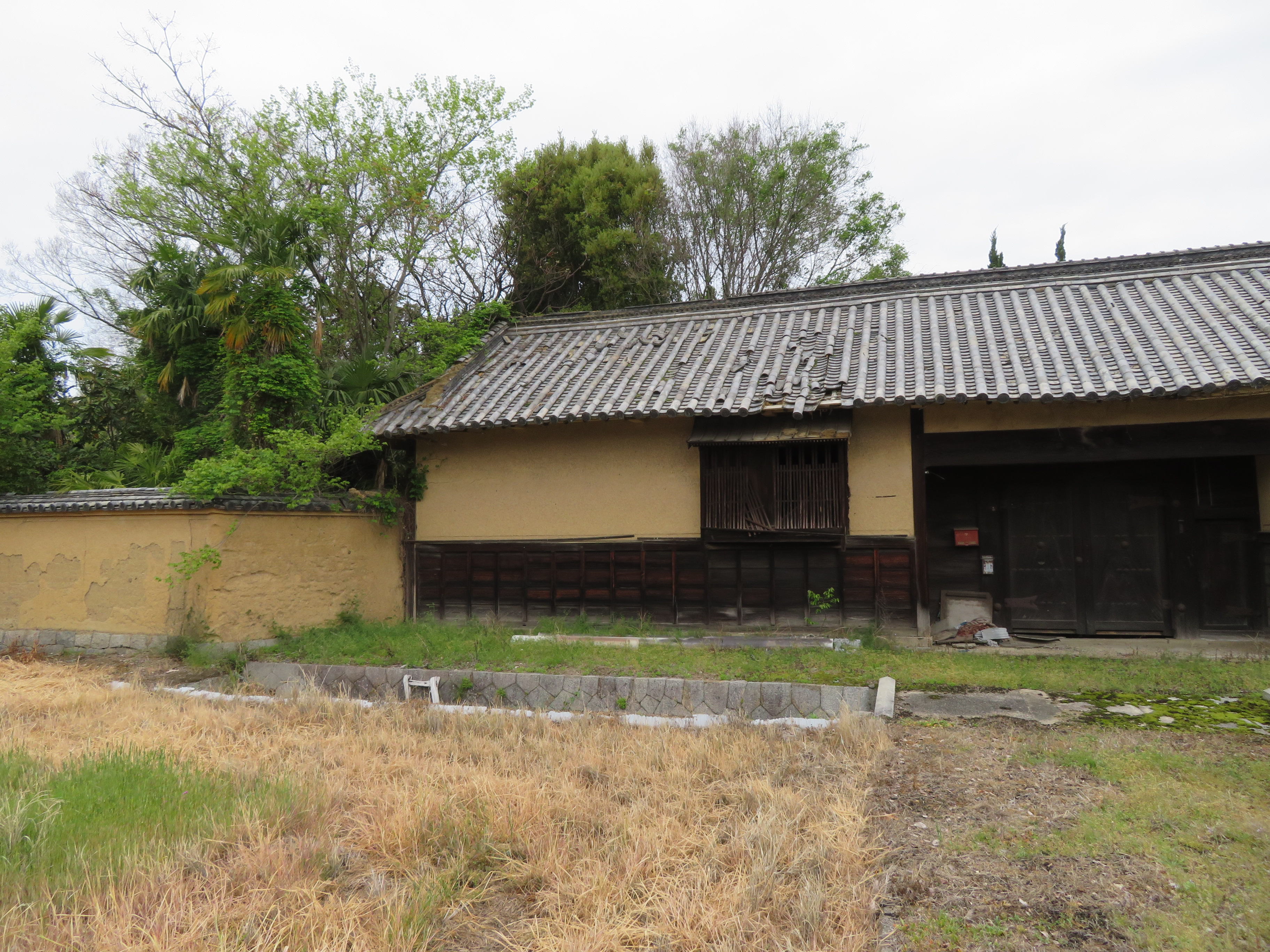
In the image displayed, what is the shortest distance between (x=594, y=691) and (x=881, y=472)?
15.5 feet

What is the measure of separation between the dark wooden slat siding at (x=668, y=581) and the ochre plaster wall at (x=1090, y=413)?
66.3 inches

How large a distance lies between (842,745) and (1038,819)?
1631 millimetres

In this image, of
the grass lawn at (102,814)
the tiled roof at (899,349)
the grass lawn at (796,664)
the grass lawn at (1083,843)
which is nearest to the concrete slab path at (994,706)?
the grass lawn at (796,664)

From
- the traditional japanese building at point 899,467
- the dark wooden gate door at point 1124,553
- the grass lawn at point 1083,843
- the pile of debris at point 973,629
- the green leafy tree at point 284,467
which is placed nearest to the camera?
the grass lawn at point 1083,843

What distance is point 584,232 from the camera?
2023 cm

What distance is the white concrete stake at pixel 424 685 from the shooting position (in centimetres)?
796

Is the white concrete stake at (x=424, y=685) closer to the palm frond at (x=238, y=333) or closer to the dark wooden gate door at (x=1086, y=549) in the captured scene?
the palm frond at (x=238, y=333)

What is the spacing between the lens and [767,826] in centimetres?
388

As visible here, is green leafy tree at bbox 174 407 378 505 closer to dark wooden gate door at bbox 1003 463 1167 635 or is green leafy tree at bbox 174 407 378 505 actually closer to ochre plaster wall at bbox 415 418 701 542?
ochre plaster wall at bbox 415 418 701 542

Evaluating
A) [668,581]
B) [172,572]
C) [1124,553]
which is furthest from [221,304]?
[1124,553]

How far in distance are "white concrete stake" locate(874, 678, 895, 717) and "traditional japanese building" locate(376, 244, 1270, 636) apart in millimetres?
2791

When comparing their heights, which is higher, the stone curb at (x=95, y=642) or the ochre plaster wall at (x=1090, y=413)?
the ochre plaster wall at (x=1090, y=413)

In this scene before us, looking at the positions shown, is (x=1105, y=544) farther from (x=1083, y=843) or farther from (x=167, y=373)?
(x=167, y=373)

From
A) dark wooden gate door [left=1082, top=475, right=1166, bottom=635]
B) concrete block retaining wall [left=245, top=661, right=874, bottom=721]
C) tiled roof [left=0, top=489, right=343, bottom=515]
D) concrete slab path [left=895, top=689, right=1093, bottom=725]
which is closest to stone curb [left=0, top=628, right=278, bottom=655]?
concrete block retaining wall [left=245, top=661, right=874, bottom=721]
